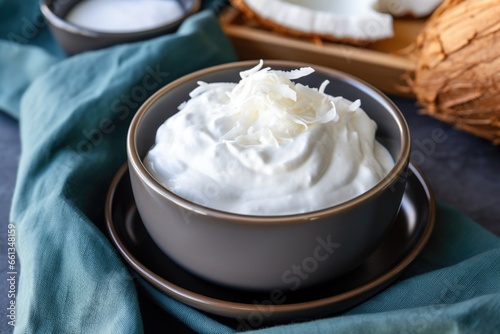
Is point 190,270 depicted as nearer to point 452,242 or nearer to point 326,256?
point 326,256

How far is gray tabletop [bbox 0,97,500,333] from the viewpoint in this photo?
914 mm

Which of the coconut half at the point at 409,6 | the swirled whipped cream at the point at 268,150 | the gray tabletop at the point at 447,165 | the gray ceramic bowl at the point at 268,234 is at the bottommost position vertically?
the gray tabletop at the point at 447,165

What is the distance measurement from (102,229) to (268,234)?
0.30 m

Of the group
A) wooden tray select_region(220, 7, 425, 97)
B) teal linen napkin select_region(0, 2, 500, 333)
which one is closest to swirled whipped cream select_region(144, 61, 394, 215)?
teal linen napkin select_region(0, 2, 500, 333)

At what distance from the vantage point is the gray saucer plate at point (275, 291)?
642 mm

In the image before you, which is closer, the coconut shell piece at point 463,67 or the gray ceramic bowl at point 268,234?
the gray ceramic bowl at point 268,234

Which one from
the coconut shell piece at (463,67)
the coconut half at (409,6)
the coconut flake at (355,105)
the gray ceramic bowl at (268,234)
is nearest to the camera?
the gray ceramic bowl at (268,234)

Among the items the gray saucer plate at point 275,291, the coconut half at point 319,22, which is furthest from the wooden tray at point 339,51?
the gray saucer plate at point 275,291

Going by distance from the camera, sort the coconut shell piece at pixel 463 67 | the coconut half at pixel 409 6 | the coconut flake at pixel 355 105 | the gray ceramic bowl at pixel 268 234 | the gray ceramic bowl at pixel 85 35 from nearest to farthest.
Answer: the gray ceramic bowl at pixel 268 234
the coconut flake at pixel 355 105
the coconut shell piece at pixel 463 67
the gray ceramic bowl at pixel 85 35
the coconut half at pixel 409 6

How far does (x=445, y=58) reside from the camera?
95cm

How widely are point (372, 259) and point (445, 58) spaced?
0.36 m

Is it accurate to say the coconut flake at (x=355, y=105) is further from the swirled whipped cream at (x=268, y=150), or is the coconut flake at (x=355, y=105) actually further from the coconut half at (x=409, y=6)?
the coconut half at (x=409, y=6)

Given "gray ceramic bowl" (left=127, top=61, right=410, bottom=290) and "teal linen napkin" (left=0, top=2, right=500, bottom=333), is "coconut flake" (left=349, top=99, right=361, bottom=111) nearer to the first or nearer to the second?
"gray ceramic bowl" (left=127, top=61, right=410, bottom=290)

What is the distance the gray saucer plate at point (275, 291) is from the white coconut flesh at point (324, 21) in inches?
14.7
